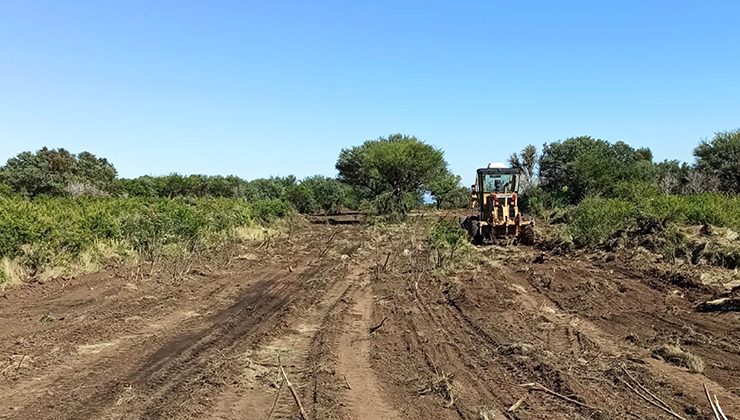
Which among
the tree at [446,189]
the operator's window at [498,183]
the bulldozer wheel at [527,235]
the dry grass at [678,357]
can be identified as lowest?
the dry grass at [678,357]

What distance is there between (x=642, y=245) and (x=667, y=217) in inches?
73.5

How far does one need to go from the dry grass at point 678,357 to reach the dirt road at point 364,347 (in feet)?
0.44

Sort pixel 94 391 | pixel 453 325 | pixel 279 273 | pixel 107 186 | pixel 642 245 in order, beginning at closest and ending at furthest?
1. pixel 94 391
2. pixel 453 325
3. pixel 279 273
4. pixel 642 245
5. pixel 107 186

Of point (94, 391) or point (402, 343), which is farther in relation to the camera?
point (402, 343)

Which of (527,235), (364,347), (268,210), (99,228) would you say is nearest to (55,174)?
(268,210)

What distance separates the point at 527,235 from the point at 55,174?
36834mm

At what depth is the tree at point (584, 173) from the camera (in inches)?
1312

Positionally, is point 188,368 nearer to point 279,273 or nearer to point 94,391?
point 94,391

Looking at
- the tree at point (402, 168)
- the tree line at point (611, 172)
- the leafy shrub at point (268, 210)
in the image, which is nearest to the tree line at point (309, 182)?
the tree at point (402, 168)

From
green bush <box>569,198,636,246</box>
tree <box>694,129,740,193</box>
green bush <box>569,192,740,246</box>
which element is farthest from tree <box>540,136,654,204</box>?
green bush <box>569,198,636,246</box>

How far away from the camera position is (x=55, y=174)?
42812 millimetres

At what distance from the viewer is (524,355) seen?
23.7ft

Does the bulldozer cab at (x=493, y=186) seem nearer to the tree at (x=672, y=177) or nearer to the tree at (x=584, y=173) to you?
the tree at (x=584, y=173)

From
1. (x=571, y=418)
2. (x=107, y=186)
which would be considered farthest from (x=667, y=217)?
(x=107, y=186)
